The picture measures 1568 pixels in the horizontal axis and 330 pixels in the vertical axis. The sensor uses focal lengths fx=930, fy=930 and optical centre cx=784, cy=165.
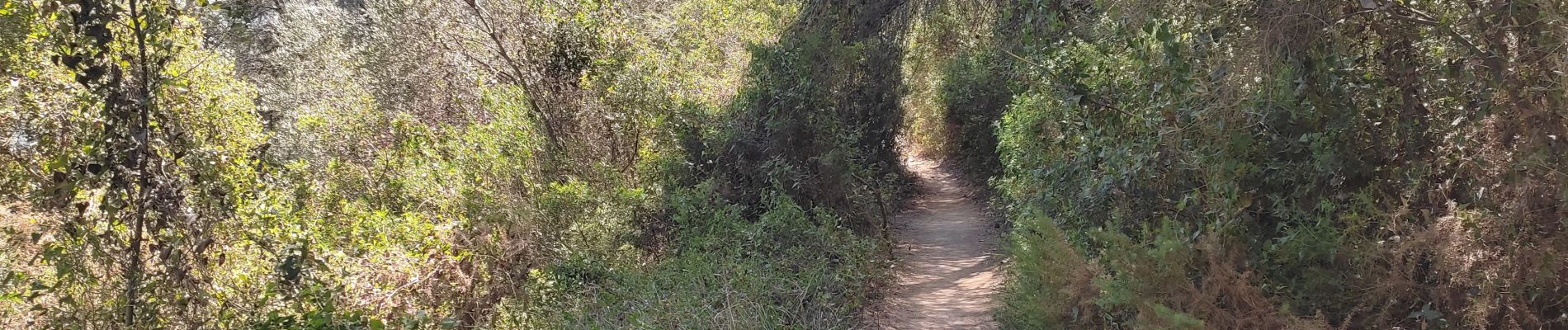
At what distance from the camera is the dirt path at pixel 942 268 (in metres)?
8.14

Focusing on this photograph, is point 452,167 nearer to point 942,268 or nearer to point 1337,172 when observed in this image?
point 942,268

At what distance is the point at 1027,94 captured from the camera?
388 inches

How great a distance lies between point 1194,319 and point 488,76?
8.75 m

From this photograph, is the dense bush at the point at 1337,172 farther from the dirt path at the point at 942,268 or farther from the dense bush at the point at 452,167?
the dense bush at the point at 452,167

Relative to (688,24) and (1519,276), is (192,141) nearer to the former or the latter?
(1519,276)

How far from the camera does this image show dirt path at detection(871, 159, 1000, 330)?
8.14 metres

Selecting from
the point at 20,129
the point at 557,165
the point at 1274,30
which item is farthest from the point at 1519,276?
the point at 557,165

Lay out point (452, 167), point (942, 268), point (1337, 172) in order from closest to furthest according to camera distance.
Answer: point (1337, 172)
point (452, 167)
point (942, 268)

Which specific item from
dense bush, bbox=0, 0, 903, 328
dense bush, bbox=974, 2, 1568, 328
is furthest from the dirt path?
dense bush, bbox=974, 2, 1568, 328

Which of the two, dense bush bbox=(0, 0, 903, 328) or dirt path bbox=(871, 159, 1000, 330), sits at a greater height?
dense bush bbox=(0, 0, 903, 328)

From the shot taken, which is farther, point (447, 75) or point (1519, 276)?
point (447, 75)

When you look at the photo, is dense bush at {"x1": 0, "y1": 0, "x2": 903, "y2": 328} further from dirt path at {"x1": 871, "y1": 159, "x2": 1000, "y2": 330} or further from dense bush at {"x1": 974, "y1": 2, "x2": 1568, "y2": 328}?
dense bush at {"x1": 974, "y1": 2, "x2": 1568, "y2": 328}

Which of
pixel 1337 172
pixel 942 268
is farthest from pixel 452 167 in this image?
pixel 1337 172

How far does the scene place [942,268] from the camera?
10.3m
